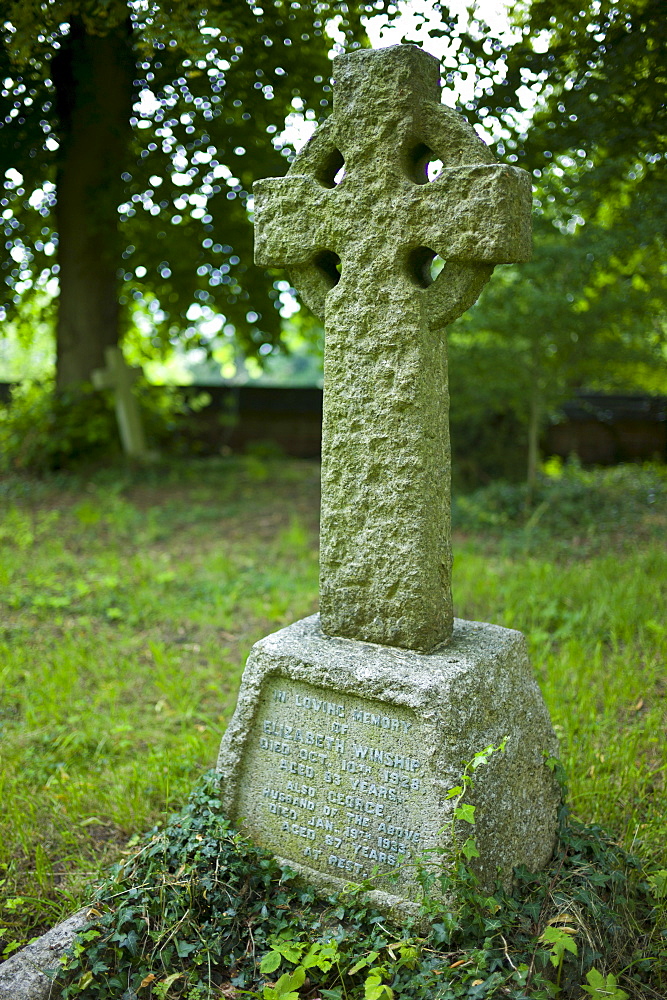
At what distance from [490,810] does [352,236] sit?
5.52 ft

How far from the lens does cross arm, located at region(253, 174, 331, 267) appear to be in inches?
95.4

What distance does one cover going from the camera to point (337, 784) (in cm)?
237

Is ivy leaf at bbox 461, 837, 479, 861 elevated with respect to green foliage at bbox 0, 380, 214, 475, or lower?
lower

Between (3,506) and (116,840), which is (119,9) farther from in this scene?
(3,506)

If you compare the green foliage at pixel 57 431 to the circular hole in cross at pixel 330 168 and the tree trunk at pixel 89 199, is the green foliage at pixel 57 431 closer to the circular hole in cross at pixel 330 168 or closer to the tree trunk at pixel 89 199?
the tree trunk at pixel 89 199

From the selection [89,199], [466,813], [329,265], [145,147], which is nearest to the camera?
[466,813]

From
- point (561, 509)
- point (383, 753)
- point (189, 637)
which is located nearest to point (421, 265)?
point (383, 753)

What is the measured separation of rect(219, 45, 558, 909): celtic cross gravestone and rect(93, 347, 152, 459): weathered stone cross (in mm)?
6239

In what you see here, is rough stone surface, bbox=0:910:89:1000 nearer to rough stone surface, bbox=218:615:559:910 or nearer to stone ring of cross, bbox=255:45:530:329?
rough stone surface, bbox=218:615:559:910

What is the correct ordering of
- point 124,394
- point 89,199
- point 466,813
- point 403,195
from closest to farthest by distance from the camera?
point 466,813 → point 403,195 → point 89,199 → point 124,394

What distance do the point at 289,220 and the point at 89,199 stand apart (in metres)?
6.35

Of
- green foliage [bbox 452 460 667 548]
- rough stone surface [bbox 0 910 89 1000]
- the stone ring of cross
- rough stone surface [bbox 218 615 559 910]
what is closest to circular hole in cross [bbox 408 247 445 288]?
the stone ring of cross

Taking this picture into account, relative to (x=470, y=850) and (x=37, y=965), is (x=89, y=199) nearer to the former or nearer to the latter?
(x=37, y=965)

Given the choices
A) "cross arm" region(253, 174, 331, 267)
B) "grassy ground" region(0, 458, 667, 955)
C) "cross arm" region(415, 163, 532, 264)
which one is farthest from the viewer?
"grassy ground" region(0, 458, 667, 955)
